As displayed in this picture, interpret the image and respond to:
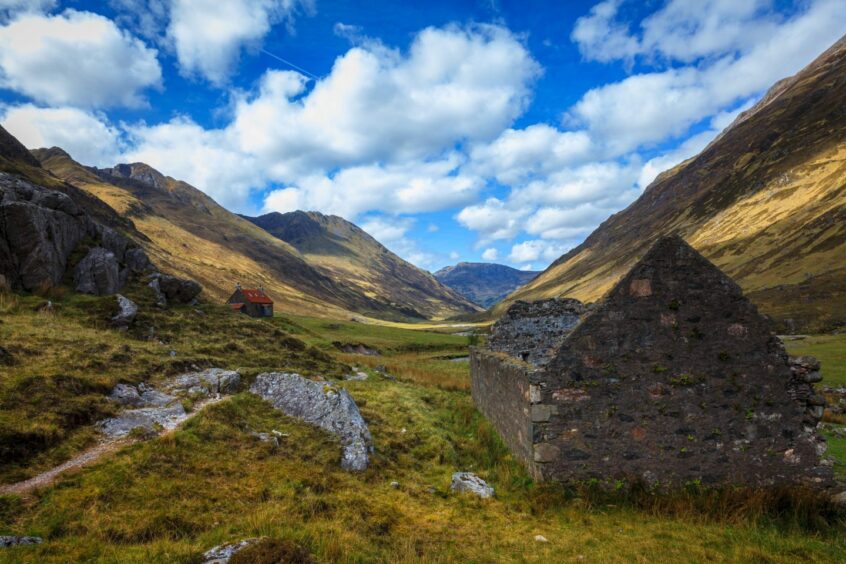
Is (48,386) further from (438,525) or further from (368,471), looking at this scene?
(438,525)

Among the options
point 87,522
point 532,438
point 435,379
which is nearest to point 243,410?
point 87,522

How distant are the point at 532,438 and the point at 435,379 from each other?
23.6m

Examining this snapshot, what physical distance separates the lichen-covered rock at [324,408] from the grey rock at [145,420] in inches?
133

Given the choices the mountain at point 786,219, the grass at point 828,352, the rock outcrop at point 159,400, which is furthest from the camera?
the mountain at point 786,219

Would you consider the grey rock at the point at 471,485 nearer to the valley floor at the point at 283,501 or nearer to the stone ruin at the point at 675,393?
the valley floor at the point at 283,501

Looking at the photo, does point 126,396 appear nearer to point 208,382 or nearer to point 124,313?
point 208,382

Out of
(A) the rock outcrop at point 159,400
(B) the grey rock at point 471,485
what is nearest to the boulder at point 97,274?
(A) the rock outcrop at point 159,400

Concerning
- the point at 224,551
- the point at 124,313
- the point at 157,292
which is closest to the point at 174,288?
the point at 157,292

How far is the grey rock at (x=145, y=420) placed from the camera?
10.3 metres

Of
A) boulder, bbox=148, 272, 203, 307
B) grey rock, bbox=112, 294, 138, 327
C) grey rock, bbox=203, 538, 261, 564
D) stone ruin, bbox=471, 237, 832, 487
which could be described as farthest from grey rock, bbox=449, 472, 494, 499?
boulder, bbox=148, 272, 203, 307

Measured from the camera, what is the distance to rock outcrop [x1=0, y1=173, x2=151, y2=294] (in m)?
21.3

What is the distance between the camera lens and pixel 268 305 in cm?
8400

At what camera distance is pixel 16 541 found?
6.06 m

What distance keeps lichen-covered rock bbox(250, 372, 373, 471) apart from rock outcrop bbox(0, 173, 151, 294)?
15.0 metres
